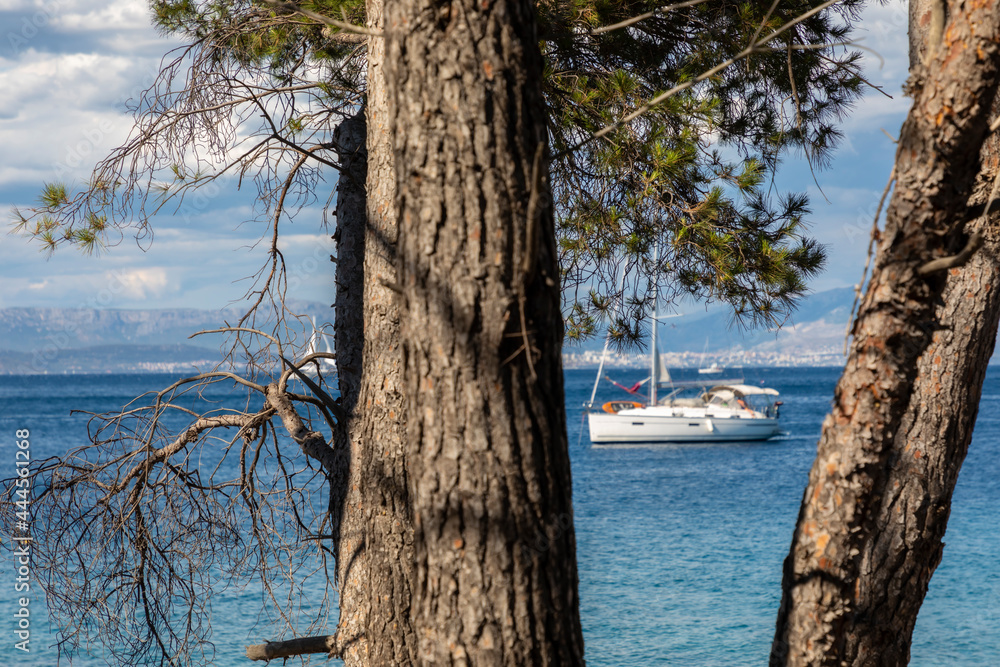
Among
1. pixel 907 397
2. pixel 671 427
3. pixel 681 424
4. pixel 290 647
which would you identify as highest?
pixel 907 397

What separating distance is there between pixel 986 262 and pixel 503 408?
1.72 m

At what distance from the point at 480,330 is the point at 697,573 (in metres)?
15.2

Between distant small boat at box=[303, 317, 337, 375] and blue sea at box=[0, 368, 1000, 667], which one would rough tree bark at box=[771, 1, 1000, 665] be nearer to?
distant small boat at box=[303, 317, 337, 375]

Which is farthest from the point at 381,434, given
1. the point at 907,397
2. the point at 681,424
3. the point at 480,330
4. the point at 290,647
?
the point at 681,424

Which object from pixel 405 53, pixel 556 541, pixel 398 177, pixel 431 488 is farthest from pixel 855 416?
pixel 405 53

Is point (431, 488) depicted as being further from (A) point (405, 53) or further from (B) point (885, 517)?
(B) point (885, 517)

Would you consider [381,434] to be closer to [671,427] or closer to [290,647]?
[290,647]

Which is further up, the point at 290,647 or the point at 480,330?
the point at 480,330

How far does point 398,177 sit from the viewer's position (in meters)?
1.67

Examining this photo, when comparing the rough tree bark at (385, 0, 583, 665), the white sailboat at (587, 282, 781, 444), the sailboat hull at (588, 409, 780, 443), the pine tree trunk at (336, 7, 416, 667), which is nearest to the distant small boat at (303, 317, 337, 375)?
the pine tree trunk at (336, 7, 416, 667)

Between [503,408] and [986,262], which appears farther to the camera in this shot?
[986,262]

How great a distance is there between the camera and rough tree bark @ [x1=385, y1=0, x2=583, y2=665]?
1.59m

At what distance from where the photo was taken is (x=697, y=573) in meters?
15.4

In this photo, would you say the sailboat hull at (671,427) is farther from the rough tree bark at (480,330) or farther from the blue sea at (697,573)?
the rough tree bark at (480,330)
